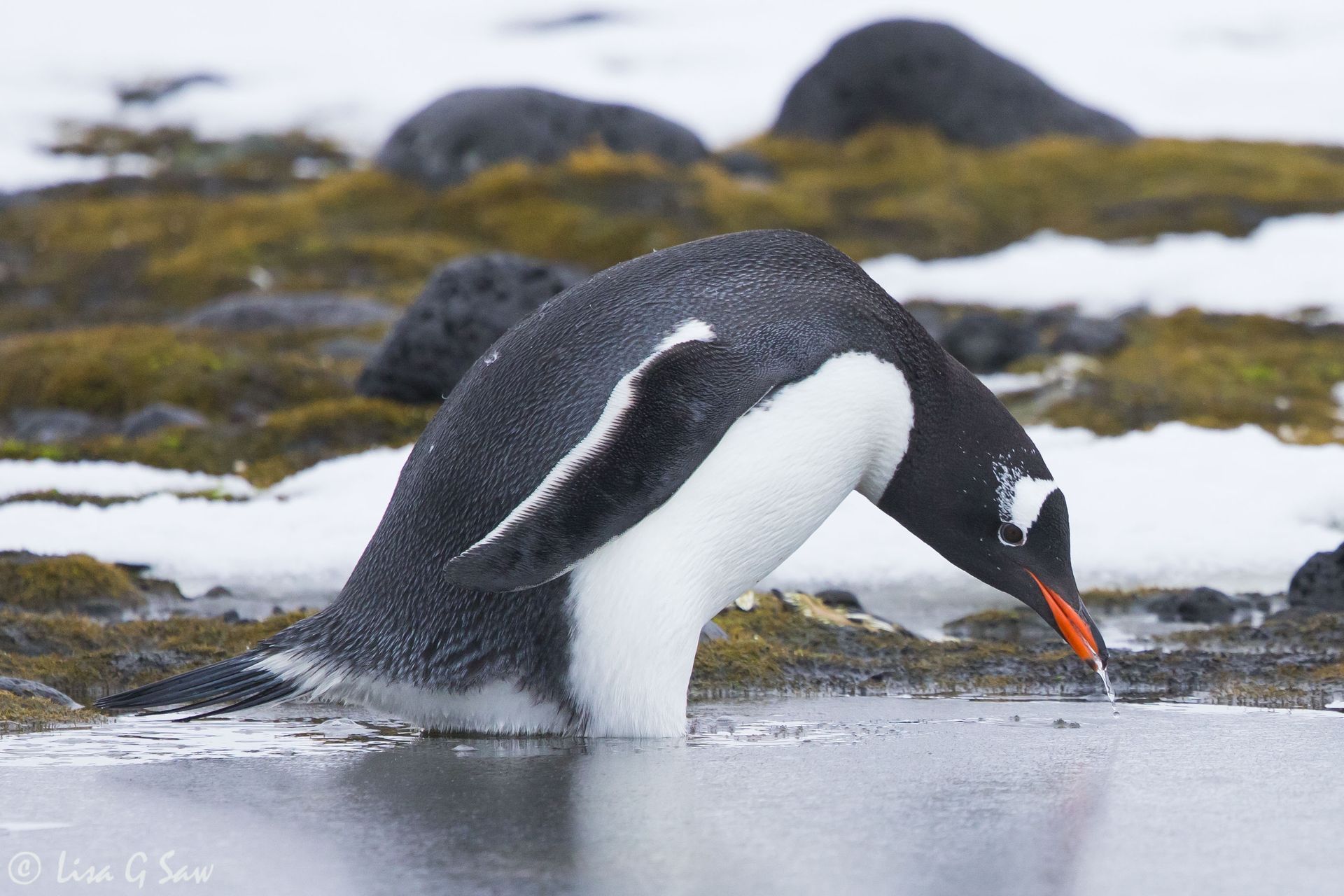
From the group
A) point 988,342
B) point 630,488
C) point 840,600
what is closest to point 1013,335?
point 988,342

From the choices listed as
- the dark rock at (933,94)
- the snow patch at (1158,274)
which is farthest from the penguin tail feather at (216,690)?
the dark rock at (933,94)

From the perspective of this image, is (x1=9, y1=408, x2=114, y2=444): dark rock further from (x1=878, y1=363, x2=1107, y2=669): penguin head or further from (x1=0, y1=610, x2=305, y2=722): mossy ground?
(x1=878, y1=363, x2=1107, y2=669): penguin head

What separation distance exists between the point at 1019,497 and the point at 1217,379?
33.8 feet

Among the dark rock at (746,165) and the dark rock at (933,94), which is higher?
the dark rock at (933,94)

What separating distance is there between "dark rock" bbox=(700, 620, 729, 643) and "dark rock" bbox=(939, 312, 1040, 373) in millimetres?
8330

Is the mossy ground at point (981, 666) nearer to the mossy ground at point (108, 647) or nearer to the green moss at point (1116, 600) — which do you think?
the green moss at point (1116, 600)

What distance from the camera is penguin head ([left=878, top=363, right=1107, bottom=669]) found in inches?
158

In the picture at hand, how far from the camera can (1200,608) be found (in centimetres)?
608

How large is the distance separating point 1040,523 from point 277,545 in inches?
163

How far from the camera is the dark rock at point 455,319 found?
10266 millimetres

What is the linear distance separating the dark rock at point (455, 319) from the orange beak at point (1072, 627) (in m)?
6.42

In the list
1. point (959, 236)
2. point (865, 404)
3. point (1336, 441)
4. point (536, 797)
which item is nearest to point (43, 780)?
point (536, 797)

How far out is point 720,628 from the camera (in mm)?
5031

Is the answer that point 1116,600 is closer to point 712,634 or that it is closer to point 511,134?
point 712,634
